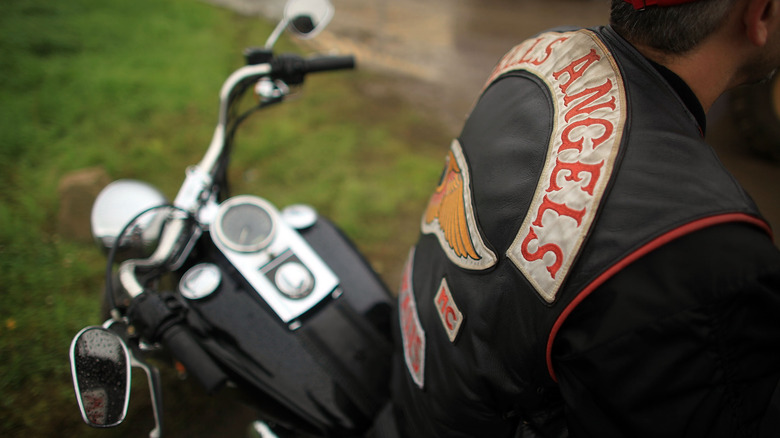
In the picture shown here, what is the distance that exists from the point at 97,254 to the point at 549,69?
2400 mm

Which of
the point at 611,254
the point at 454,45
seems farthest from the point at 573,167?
the point at 454,45

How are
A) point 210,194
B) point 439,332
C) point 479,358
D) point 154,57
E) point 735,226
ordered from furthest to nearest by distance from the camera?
1. point 154,57
2. point 210,194
3. point 439,332
4. point 479,358
5. point 735,226

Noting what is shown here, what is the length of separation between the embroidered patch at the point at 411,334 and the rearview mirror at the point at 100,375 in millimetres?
647

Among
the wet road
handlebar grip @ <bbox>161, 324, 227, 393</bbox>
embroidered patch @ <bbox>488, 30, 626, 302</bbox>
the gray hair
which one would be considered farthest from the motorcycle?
the wet road

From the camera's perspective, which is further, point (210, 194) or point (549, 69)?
point (210, 194)

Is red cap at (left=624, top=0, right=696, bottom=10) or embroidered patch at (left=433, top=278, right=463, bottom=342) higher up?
red cap at (left=624, top=0, right=696, bottom=10)

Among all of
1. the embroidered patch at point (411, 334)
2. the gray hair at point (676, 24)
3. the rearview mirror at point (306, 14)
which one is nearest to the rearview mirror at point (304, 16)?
the rearview mirror at point (306, 14)

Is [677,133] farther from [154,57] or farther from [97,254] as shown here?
[154,57]

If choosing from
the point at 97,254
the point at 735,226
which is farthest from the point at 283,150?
the point at 735,226

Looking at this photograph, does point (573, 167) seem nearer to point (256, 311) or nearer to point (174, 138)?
point (256, 311)

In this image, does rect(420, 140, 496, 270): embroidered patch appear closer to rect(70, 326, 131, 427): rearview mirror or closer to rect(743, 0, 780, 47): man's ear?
rect(743, 0, 780, 47): man's ear

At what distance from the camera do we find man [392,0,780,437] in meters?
0.64

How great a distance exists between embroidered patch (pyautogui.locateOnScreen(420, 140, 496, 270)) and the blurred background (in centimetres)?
131

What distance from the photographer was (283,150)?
3.09 m
